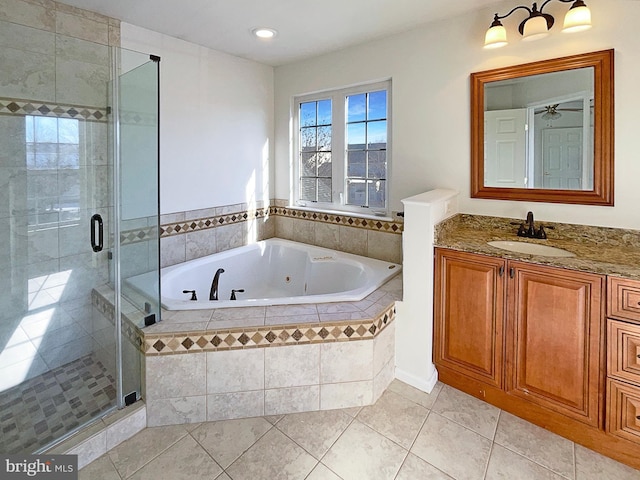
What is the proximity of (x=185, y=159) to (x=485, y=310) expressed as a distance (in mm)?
2407

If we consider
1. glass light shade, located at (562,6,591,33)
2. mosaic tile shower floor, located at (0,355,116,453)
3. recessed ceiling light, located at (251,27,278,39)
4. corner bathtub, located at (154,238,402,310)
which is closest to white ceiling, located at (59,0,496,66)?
recessed ceiling light, located at (251,27,278,39)

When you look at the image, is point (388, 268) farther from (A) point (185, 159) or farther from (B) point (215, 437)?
(A) point (185, 159)

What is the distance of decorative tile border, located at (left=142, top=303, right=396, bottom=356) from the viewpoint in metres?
1.80

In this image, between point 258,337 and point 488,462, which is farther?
point 258,337

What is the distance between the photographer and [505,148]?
2.28m

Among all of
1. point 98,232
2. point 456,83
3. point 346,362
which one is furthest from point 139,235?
point 456,83

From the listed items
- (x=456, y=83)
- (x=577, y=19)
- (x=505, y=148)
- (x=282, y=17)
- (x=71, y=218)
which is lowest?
(x=71, y=218)

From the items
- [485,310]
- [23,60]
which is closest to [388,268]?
[485,310]

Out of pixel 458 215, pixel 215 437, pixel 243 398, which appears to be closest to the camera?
pixel 215 437

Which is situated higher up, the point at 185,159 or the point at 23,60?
the point at 23,60

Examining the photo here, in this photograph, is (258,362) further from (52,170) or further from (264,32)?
(264,32)

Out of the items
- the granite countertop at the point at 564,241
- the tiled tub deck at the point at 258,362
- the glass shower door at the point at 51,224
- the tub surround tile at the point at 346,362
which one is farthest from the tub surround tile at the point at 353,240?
the glass shower door at the point at 51,224

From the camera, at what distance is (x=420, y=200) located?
2.09 meters

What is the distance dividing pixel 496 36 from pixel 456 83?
0.37m
